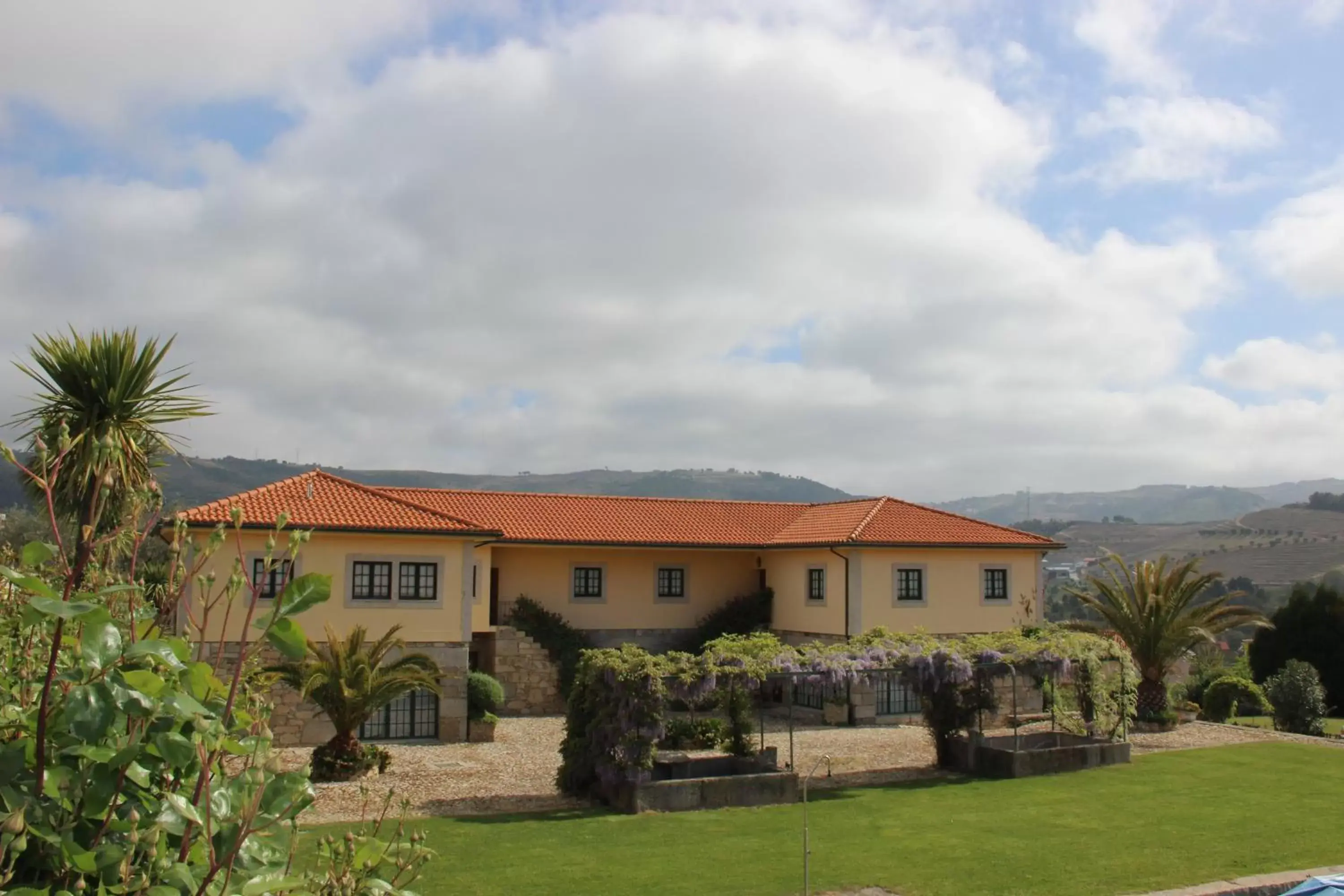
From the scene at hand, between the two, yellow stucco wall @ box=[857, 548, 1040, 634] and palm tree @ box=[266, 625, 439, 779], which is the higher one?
yellow stucco wall @ box=[857, 548, 1040, 634]

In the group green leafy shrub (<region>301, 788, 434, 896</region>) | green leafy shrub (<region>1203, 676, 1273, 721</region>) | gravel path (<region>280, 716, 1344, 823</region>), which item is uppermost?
green leafy shrub (<region>301, 788, 434, 896</region>)

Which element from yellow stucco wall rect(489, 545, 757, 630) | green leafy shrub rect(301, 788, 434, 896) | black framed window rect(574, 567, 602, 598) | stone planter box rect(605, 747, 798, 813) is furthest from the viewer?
black framed window rect(574, 567, 602, 598)

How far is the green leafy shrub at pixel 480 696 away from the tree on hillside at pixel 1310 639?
2282 cm

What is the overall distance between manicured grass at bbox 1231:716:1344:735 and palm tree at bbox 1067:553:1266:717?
2.36 meters

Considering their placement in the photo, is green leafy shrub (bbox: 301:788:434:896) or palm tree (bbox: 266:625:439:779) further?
palm tree (bbox: 266:625:439:779)

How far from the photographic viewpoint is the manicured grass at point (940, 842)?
12.7m

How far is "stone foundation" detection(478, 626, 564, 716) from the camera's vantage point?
29.7 m

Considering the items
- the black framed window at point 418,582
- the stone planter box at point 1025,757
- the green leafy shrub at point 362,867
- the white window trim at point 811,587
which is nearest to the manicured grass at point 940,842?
the stone planter box at point 1025,757

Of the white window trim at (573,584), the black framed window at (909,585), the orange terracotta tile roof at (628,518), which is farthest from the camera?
the white window trim at (573,584)

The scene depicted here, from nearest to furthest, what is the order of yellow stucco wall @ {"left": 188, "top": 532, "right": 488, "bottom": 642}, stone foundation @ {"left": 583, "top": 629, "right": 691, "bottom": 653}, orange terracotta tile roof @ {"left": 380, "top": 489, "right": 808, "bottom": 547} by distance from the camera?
yellow stucco wall @ {"left": 188, "top": 532, "right": 488, "bottom": 642} → stone foundation @ {"left": 583, "top": 629, "right": 691, "bottom": 653} → orange terracotta tile roof @ {"left": 380, "top": 489, "right": 808, "bottom": 547}

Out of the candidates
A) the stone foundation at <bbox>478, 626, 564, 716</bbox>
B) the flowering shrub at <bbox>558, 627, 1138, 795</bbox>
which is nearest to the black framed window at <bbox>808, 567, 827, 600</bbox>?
the stone foundation at <bbox>478, 626, 564, 716</bbox>

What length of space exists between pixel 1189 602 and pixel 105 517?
2636 centimetres

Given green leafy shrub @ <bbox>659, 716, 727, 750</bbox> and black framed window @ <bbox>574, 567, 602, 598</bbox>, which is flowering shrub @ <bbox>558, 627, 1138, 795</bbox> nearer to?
green leafy shrub @ <bbox>659, 716, 727, 750</bbox>

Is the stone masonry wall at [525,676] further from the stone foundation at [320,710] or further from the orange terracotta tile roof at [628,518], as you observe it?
the stone foundation at [320,710]
